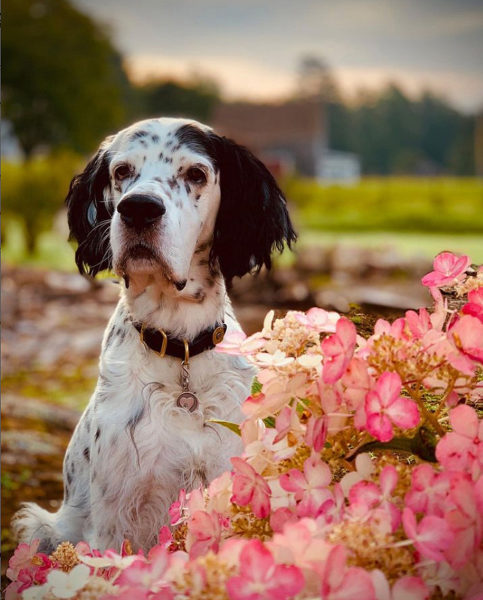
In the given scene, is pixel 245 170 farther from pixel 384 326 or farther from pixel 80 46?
pixel 80 46

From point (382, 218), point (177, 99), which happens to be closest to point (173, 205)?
point (382, 218)

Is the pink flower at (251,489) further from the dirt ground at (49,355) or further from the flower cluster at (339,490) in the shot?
the dirt ground at (49,355)

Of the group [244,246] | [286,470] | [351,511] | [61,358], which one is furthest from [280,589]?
[61,358]

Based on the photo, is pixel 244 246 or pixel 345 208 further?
pixel 345 208

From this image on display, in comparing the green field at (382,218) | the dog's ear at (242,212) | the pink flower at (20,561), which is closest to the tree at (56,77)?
the green field at (382,218)

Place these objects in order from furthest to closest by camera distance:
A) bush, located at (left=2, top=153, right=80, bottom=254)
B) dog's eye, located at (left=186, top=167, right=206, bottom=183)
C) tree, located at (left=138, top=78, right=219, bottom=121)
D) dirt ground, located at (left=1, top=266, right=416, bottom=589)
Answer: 1. tree, located at (left=138, top=78, right=219, bottom=121)
2. bush, located at (left=2, top=153, right=80, bottom=254)
3. dirt ground, located at (left=1, top=266, right=416, bottom=589)
4. dog's eye, located at (left=186, top=167, right=206, bottom=183)

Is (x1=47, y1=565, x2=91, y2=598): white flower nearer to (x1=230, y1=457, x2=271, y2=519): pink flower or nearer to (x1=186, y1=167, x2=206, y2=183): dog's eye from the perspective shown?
(x1=230, y1=457, x2=271, y2=519): pink flower

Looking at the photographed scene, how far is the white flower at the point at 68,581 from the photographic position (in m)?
0.94

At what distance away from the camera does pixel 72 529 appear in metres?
2.26

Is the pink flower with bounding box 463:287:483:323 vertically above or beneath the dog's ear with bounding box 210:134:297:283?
above

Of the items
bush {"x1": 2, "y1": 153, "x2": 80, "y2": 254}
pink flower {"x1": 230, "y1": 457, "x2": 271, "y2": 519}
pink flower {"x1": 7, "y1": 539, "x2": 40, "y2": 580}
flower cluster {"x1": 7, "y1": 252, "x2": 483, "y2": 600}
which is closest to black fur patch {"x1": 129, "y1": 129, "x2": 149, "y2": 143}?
flower cluster {"x1": 7, "y1": 252, "x2": 483, "y2": 600}

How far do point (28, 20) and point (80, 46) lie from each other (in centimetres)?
197

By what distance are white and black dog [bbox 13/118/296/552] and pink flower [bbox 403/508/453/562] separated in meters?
1.19

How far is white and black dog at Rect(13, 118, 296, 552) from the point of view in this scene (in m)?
2.00
